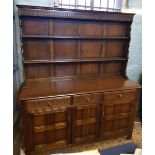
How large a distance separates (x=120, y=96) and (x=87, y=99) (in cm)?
44

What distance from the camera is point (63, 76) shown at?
227cm

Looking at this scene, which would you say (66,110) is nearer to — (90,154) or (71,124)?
(71,124)

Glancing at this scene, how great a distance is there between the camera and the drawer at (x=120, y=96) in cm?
200

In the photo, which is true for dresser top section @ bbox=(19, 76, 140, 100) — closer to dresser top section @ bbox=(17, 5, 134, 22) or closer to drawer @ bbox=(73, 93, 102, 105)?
drawer @ bbox=(73, 93, 102, 105)

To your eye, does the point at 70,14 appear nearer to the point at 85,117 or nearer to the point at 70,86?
the point at 70,86

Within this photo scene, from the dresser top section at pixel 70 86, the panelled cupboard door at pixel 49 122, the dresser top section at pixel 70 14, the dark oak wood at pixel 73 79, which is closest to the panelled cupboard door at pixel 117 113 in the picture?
the dark oak wood at pixel 73 79

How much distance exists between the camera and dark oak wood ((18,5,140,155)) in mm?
1836

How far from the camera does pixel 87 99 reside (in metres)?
1.92

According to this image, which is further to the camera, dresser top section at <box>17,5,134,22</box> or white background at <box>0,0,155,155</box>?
dresser top section at <box>17,5,134,22</box>

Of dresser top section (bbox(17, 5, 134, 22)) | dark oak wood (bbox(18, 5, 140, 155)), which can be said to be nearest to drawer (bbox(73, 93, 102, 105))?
dark oak wood (bbox(18, 5, 140, 155))

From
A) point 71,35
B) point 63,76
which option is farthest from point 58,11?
point 63,76
